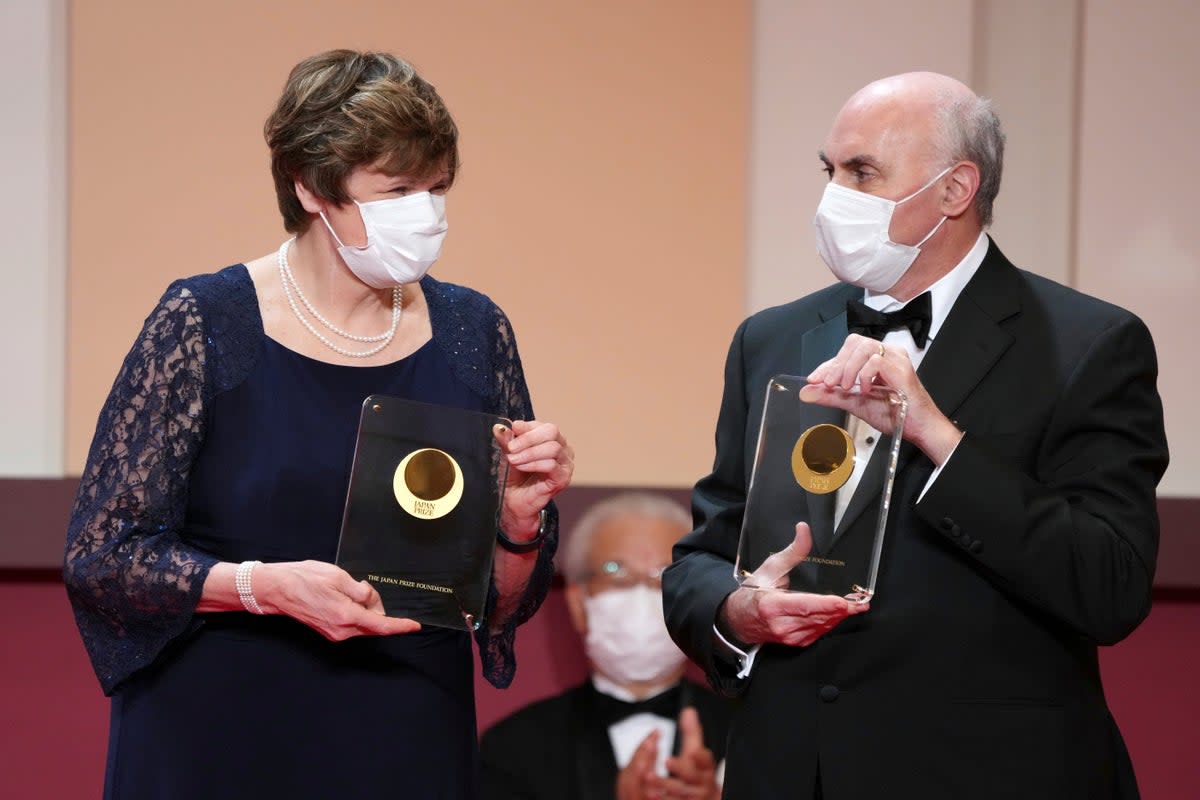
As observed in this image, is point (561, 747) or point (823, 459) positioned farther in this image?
point (561, 747)

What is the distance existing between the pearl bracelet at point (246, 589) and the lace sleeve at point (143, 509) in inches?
1.9

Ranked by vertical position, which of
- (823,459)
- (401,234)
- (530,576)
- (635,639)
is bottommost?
(635,639)

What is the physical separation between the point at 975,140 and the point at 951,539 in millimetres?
652

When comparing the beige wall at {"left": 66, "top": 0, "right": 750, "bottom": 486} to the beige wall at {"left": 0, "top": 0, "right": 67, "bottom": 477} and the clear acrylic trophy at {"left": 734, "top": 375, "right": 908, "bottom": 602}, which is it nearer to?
the beige wall at {"left": 0, "top": 0, "right": 67, "bottom": 477}

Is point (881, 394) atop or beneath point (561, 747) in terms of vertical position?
atop

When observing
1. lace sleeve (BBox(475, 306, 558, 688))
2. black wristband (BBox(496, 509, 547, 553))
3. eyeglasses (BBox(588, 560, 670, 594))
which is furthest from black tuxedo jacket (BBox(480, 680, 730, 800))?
black wristband (BBox(496, 509, 547, 553))

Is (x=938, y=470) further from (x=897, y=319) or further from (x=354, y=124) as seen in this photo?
(x=354, y=124)

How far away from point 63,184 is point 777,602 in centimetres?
268

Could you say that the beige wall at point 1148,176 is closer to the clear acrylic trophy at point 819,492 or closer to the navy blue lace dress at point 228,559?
the clear acrylic trophy at point 819,492

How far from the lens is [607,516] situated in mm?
3449

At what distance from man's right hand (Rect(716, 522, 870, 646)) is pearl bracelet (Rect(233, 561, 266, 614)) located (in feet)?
2.25

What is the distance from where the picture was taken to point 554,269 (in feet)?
12.0

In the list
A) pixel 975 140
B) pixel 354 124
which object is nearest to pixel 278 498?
pixel 354 124

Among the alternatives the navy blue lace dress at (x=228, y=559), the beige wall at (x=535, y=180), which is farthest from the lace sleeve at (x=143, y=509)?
the beige wall at (x=535, y=180)
